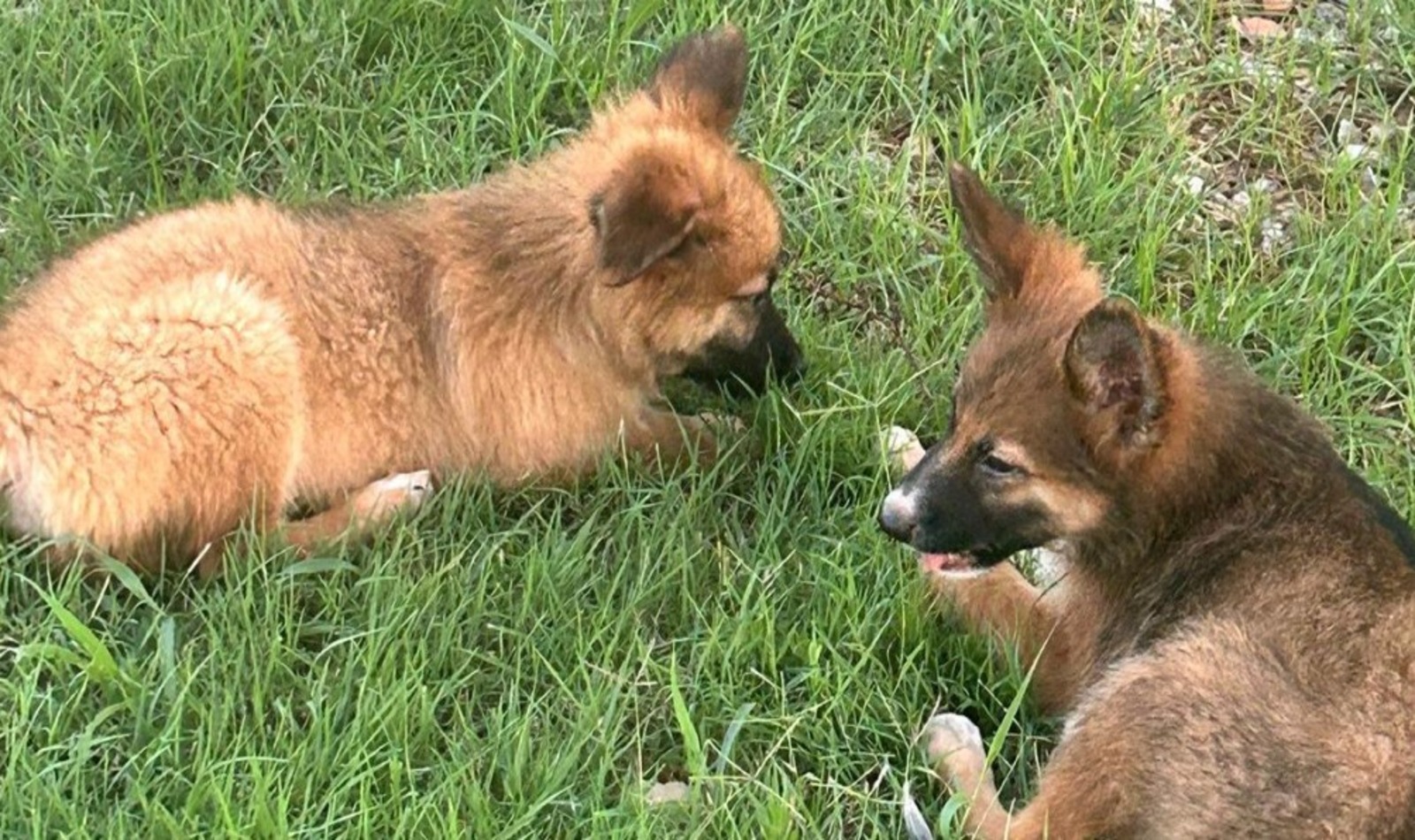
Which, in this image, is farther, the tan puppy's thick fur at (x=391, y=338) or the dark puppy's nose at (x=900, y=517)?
the tan puppy's thick fur at (x=391, y=338)

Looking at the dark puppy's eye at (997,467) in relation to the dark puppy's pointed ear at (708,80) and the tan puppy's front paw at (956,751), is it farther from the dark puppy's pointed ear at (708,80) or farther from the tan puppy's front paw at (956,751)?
the dark puppy's pointed ear at (708,80)

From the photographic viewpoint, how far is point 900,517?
12.8 ft

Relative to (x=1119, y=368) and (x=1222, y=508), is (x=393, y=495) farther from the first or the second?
(x=1222, y=508)

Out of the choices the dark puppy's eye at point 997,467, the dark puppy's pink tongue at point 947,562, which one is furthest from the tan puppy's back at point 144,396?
the dark puppy's eye at point 997,467

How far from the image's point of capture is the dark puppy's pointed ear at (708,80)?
15.5 feet

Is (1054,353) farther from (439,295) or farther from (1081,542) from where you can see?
(439,295)

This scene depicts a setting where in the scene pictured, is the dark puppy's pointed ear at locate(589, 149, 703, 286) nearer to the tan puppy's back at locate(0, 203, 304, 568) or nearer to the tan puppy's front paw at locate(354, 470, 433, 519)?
the tan puppy's front paw at locate(354, 470, 433, 519)

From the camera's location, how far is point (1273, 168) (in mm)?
5668

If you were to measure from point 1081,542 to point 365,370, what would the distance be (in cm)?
195

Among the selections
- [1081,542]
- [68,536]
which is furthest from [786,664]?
[68,536]

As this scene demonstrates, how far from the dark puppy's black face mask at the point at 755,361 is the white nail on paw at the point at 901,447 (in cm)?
33

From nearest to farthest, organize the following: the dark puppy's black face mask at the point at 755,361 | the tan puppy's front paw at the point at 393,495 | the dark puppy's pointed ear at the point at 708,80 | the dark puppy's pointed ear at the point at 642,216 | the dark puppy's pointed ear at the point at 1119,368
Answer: the dark puppy's pointed ear at the point at 1119,368, the dark puppy's pointed ear at the point at 642,216, the tan puppy's front paw at the point at 393,495, the dark puppy's black face mask at the point at 755,361, the dark puppy's pointed ear at the point at 708,80

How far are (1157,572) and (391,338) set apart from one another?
2119mm

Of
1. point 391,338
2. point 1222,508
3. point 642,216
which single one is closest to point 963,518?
point 1222,508
